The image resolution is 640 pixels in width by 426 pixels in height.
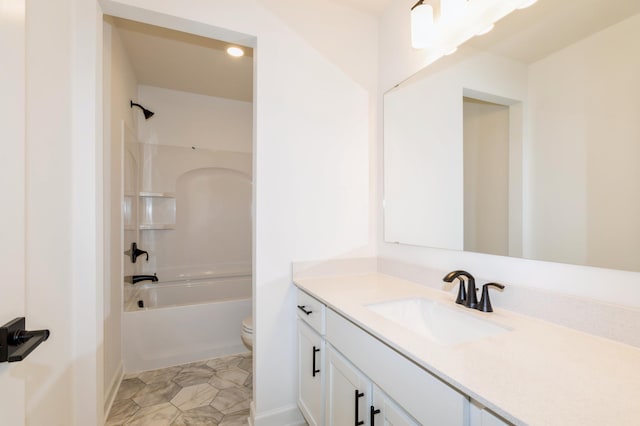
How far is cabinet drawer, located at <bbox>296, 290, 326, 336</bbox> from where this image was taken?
4.44 feet

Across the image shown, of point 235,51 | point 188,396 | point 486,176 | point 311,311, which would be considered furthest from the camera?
point 235,51

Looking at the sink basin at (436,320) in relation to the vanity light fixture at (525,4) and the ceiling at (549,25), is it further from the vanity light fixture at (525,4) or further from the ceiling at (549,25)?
the vanity light fixture at (525,4)

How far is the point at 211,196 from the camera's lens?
11.8 ft

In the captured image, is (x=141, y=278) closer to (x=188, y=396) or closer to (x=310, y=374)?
Result: (x=188, y=396)

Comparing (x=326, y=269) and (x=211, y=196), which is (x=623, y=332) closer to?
(x=326, y=269)

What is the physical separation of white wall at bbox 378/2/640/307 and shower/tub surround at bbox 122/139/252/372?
1776 mm

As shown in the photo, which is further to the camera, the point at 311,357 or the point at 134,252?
the point at 134,252

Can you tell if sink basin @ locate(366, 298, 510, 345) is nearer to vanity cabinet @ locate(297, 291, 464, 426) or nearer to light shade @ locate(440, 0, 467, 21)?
vanity cabinet @ locate(297, 291, 464, 426)

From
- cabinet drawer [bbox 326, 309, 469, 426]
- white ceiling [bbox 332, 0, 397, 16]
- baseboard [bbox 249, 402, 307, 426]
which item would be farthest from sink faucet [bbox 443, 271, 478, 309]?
white ceiling [bbox 332, 0, 397, 16]

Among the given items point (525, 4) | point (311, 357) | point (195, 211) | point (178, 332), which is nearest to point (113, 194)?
point (178, 332)

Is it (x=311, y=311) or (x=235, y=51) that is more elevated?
(x=235, y=51)

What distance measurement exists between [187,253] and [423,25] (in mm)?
3238

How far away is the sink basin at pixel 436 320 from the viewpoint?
1090 mm

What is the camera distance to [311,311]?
1.46 meters
